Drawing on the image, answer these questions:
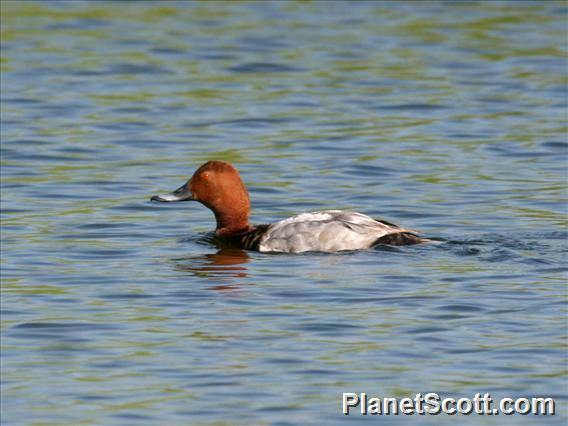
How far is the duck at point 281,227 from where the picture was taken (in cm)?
1269

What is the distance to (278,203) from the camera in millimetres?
15078

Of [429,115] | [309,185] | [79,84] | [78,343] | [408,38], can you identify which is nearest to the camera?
[78,343]

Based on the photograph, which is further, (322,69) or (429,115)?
(322,69)

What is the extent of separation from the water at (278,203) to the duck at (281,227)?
0.25m

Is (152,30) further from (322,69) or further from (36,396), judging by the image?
(36,396)

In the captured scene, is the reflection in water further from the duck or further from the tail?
the tail

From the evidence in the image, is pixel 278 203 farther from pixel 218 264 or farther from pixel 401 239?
pixel 218 264

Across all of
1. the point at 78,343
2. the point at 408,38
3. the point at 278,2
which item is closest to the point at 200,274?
the point at 78,343

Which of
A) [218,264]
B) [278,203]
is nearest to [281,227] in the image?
[218,264]

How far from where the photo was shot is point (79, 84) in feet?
68.3

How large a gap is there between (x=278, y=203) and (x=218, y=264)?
2821 millimetres

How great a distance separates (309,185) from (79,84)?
598 cm

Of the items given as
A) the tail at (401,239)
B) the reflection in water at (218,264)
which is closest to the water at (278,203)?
the reflection in water at (218,264)

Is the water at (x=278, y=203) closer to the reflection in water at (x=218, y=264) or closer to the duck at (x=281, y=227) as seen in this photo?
the reflection in water at (x=218, y=264)
